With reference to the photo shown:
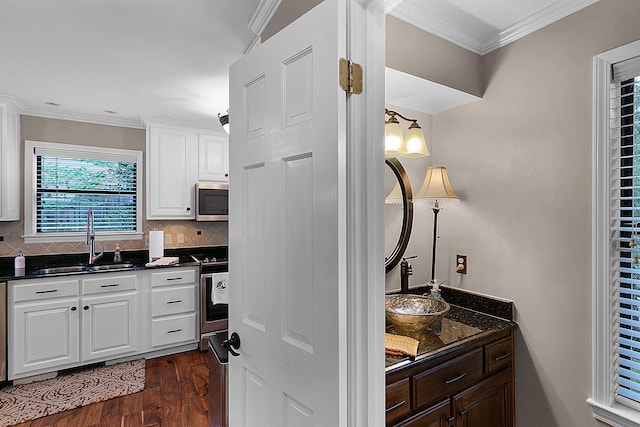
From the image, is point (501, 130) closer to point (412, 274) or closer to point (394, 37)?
point (394, 37)

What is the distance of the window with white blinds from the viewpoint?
337 centimetres

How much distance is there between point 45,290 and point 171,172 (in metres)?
1.60

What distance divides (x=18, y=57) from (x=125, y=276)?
1940 mm

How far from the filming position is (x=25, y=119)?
3.29m

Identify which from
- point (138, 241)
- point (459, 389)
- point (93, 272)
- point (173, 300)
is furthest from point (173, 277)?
point (459, 389)

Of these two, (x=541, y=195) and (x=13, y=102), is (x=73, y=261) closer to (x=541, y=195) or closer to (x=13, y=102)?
(x=13, y=102)

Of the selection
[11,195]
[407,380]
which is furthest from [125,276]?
[407,380]

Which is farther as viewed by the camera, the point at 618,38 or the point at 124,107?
the point at 124,107

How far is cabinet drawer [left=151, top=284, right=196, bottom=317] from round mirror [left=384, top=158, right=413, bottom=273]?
2402 mm

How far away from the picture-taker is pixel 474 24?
1.78 metres

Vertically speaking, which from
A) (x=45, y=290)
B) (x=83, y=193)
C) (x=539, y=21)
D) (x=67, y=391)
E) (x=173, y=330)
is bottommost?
(x=67, y=391)

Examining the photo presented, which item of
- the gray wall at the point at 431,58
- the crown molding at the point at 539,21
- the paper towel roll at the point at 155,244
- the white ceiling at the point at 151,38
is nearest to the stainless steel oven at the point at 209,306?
the paper towel roll at the point at 155,244

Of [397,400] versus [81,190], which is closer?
[397,400]

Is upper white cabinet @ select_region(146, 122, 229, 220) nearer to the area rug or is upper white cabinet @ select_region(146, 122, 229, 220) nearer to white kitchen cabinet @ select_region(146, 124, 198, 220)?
white kitchen cabinet @ select_region(146, 124, 198, 220)
